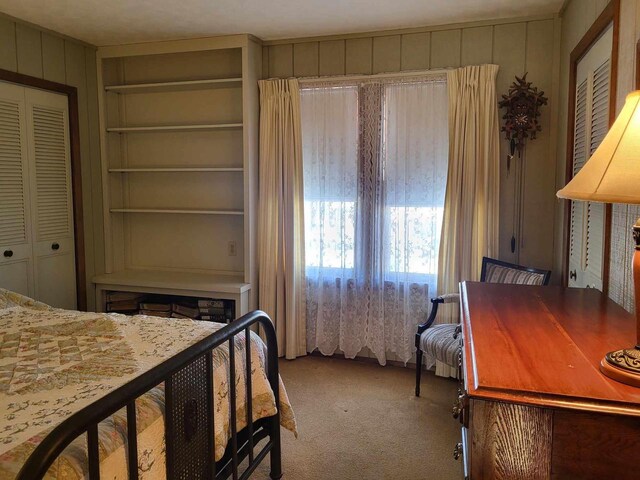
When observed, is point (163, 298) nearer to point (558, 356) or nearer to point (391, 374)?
point (391, 374)

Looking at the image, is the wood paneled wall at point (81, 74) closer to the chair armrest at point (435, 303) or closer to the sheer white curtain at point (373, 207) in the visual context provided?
the sheer white curtain at point (373, 207)

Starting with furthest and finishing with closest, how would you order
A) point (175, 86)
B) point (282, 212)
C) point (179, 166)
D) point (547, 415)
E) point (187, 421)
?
point (179, 166) → point (175, 86) → point (282, 212) → point (187, 421) → point (547, 415)

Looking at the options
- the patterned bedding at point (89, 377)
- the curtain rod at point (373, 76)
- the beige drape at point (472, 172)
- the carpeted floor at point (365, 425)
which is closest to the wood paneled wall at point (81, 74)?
the patterned bedding at point (89, 377)

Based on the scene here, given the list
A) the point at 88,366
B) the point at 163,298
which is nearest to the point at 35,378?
the point at 88,366

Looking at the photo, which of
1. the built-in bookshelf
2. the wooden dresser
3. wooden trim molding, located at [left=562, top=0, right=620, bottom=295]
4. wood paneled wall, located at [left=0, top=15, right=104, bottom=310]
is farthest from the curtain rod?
the wooden dresser

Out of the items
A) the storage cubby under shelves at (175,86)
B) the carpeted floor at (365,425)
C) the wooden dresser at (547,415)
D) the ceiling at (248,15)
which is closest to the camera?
the wooden dresser at (547,415)

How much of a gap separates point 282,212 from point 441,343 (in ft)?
4.92

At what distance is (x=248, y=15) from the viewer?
3.15 metres

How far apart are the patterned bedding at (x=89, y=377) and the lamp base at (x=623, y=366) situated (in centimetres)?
125

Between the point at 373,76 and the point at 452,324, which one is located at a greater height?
the point at 373,76

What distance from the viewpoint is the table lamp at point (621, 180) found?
1023 millimetres

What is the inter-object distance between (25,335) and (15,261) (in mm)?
1344

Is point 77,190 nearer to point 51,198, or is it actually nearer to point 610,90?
point 51,198

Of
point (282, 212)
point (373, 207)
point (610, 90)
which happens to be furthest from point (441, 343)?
point (610, 90)
